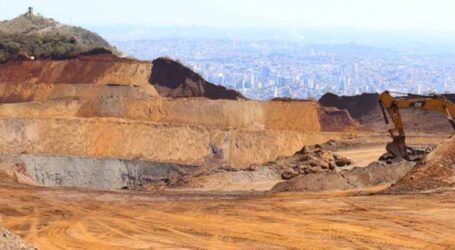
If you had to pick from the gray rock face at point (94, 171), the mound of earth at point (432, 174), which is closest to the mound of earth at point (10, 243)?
the mound of earth at point (432, 174)

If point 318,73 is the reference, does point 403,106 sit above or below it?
above

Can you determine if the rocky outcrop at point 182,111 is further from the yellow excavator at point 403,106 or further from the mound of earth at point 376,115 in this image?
the yellow excavator at point 403,106

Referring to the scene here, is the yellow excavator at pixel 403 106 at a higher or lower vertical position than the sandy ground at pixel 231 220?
higher

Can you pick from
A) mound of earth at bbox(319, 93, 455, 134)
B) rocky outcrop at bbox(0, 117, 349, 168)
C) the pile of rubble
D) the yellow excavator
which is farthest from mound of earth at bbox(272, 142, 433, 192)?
mound of earth at bbox(319, 93, 455, 134)

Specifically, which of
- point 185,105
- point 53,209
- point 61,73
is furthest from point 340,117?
point 53,209

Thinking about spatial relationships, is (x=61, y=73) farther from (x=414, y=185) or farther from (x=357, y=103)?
(x=414, y=185)

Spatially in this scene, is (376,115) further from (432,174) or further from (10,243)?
(10,243)

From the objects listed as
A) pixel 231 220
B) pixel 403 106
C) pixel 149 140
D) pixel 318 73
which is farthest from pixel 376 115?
pixel 318 73
